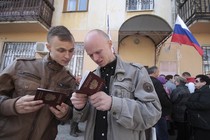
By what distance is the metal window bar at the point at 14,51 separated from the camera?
9.27 metres

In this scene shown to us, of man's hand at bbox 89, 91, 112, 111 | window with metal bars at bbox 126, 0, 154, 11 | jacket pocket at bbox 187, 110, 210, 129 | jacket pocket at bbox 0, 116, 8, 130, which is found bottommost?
jacket pocket at bbox 187, 110, 210, 129

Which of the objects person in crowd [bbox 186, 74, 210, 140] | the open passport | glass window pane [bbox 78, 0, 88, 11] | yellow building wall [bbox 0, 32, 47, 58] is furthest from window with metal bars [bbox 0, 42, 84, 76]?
the open passport

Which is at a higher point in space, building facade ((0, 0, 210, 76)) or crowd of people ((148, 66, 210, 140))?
building facade ((0, 0, 210, 76))

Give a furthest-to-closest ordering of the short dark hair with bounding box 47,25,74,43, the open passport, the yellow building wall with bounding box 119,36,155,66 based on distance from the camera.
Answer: the yellow building wall with bounding box 119,36,155,66 < the short dark hair with bounding box 47,25,74,43 < the open passport

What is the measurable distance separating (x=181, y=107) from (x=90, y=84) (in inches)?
144

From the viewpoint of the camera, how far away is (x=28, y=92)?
1618 mm

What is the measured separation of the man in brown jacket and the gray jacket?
0.90 ft

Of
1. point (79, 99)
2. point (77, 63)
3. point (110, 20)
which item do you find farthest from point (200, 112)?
point (110, 20)

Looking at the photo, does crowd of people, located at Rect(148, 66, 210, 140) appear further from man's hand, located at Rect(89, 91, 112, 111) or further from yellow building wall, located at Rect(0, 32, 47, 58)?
yellow building wall, located at Rect(0, 32, 47, 58)

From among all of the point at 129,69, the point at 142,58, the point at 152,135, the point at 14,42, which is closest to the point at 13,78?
the point at 129,69

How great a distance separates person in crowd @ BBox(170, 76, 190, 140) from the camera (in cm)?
435

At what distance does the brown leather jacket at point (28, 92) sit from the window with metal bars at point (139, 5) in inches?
299

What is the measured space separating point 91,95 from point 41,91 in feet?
1.13

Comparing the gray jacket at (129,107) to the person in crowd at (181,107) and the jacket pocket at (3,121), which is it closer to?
the jacket pocket at (3,121)
